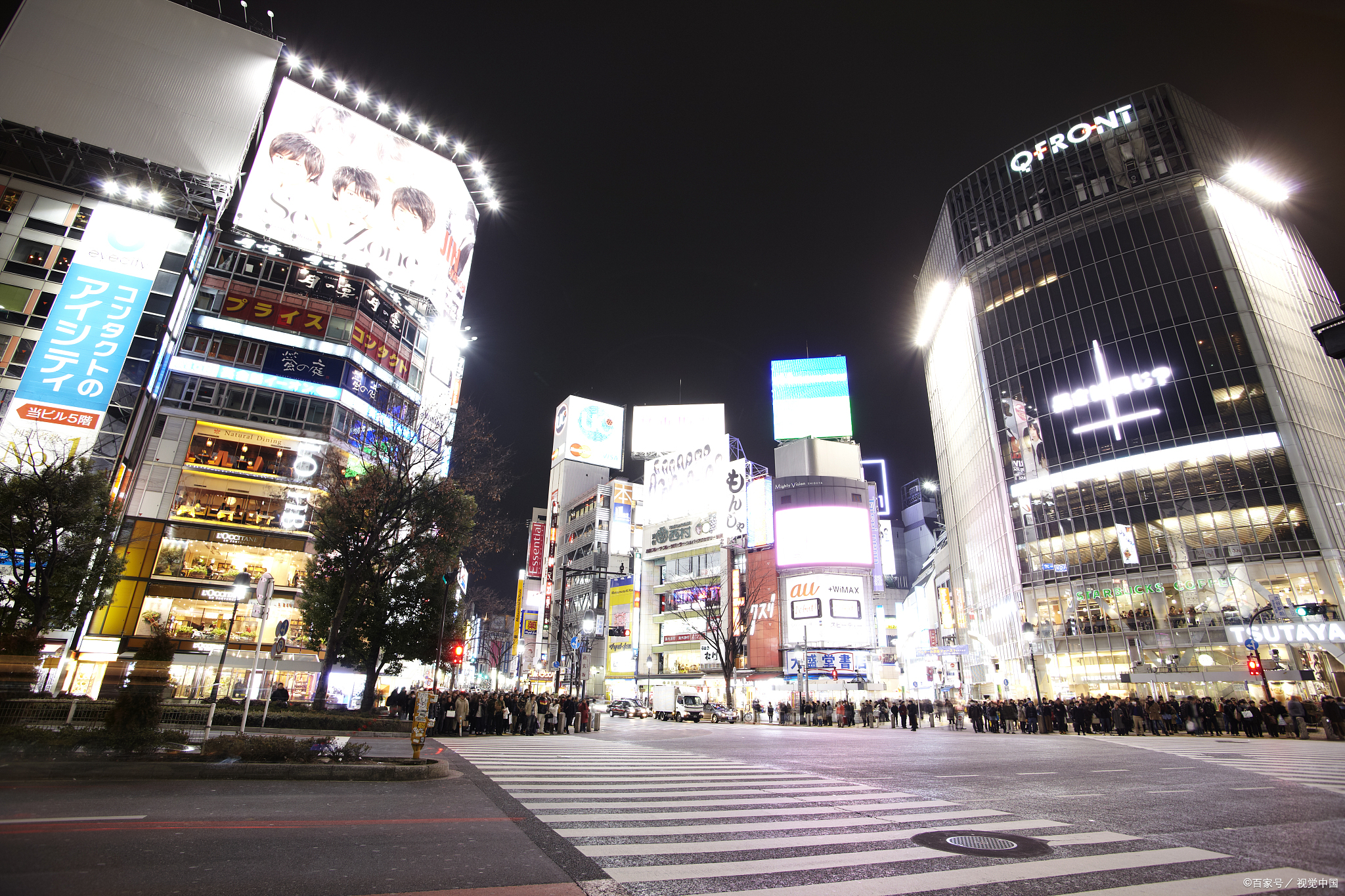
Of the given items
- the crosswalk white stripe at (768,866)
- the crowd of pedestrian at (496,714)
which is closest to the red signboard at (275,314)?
the crowd of pedestrian at (496,714)

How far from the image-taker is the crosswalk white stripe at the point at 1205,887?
427cm

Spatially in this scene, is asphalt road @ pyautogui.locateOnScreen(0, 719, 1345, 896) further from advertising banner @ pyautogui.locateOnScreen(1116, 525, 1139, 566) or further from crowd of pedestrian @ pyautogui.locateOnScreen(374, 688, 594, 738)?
advertising banner @ pyautogui.locateOnScreen(1116, 525, 1139, 566)

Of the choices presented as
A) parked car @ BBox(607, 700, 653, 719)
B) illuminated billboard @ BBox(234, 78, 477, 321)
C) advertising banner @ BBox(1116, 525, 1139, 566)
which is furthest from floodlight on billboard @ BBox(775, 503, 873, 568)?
illuminated billboard @ BBox(234, 78, 477, 321)

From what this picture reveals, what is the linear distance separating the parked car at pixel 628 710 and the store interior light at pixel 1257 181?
224 ft

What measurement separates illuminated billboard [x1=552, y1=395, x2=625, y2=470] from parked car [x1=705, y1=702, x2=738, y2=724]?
5366 cm

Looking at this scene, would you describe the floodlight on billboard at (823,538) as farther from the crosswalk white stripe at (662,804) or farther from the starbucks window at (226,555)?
the crosswalk white stripe at (662,804)

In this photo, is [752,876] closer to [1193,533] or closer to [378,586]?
[378,586]

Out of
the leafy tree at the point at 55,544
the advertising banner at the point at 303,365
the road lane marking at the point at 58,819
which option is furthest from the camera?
the advertising banner at the point at 303,365

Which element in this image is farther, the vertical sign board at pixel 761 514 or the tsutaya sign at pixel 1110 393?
the vertical sign board at pixel 761 514

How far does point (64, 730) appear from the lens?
32.0 feet

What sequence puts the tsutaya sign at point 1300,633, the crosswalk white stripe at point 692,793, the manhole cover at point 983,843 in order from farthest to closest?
1. the tsutaya sign at point 1300,633
2. the crosswalk white stripe at point 692,793
3. the manhole cover at point 983,843

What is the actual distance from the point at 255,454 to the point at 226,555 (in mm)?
5988

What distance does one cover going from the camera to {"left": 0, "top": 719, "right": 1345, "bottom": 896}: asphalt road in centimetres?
449

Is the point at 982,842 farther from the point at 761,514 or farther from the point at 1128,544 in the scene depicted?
the point at 761,514
